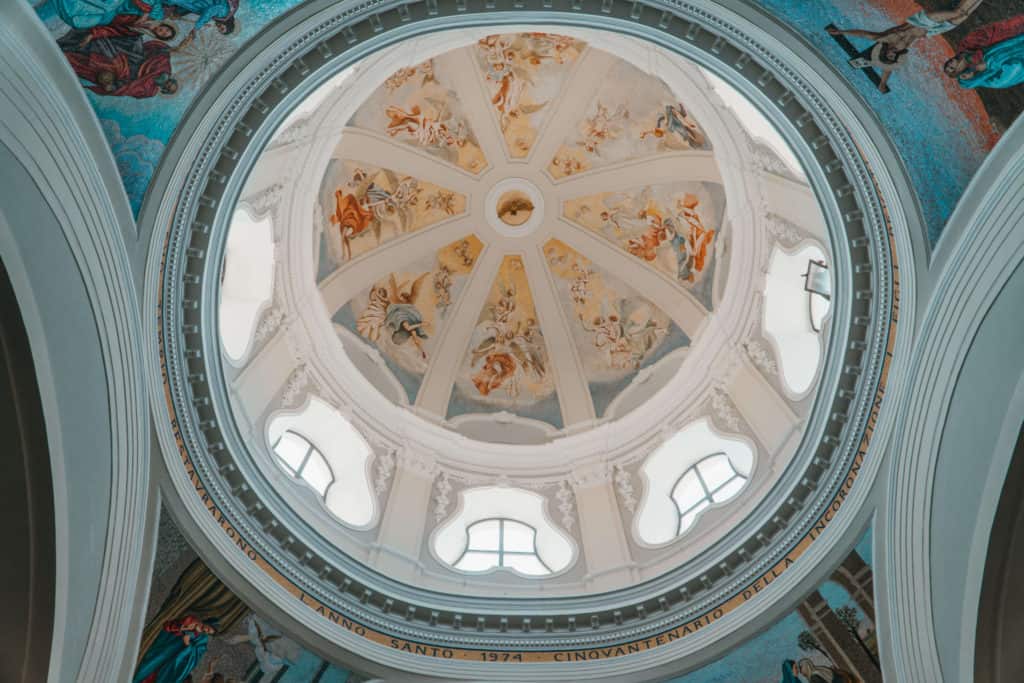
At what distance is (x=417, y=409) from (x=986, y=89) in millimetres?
11525

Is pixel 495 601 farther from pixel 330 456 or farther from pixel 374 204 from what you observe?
pixel 374 204

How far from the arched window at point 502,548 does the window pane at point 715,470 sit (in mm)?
2638

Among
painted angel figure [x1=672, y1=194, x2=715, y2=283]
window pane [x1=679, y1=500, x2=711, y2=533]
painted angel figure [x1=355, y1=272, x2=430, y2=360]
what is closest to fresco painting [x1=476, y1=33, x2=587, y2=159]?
painted angel figure [x1=672, y1=194, x2=715, y2=283]

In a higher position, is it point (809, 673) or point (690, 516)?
point (690, 516)

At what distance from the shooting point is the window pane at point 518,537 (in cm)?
1556

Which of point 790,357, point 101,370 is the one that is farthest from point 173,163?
point 790,357

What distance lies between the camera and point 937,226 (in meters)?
9.24

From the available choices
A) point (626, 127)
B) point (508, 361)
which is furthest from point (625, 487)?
point (626, 127)

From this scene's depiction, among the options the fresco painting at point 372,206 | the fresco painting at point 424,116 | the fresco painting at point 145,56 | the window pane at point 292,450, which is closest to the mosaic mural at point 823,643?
the window pane at point 292,450

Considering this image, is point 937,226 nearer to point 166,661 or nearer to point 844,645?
point 844,645

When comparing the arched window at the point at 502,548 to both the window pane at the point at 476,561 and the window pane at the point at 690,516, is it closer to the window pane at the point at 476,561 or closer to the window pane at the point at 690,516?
the window pane at the point at 476,561

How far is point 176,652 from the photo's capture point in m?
11.2

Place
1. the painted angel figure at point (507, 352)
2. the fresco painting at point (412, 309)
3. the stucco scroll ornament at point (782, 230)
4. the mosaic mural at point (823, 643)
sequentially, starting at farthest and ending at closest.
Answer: the painted angel figure at point (507, 352) → the fresco painting at point (412, 309) → the stucco scroll ornament at point (782, 230) → the mosaic mural at point (823, 643)

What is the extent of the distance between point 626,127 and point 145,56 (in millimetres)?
11128
